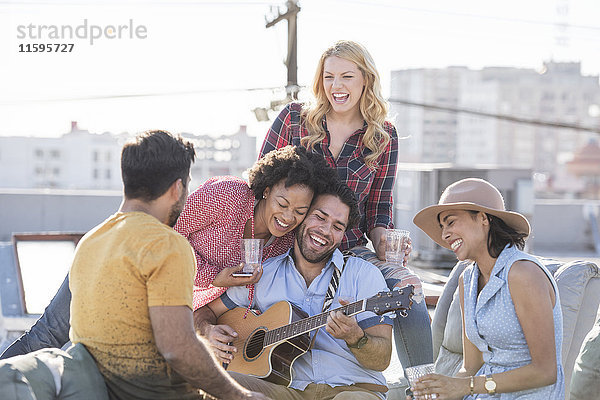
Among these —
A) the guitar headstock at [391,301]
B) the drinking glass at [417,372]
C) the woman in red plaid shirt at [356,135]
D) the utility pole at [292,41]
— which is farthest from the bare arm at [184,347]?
the utility pole at [292,41]

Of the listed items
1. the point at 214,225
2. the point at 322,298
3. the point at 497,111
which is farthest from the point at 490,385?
the point at 497,111

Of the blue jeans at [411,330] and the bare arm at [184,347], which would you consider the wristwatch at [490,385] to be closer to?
the blue jeans at [411,330]

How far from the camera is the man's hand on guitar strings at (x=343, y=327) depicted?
3514 millimetres

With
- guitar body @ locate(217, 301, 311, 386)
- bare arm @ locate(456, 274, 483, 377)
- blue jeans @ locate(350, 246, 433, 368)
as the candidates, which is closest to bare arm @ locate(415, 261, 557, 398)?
bare arm @ locate(456, 274, 483, 377)

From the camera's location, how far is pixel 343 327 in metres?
3.52

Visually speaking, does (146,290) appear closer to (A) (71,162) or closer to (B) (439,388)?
(B) (439,388)

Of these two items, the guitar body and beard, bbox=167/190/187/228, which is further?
the guitar body

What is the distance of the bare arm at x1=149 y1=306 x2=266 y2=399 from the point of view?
2.62 metres

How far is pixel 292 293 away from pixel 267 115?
1556cm

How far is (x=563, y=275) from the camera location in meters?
3.99

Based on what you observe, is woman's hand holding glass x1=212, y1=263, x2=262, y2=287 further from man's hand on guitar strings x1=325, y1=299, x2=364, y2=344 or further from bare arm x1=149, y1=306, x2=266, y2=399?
bare arm x1=149, y1=306, x2=266, y2=399

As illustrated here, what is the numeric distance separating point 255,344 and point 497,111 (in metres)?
131

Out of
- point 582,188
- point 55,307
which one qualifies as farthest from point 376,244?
point 582,188

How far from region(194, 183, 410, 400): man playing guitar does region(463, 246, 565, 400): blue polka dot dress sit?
21.0 inches
